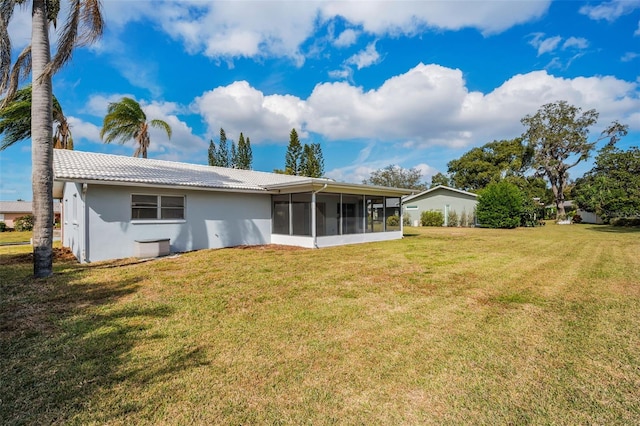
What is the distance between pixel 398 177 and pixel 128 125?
1802 inches

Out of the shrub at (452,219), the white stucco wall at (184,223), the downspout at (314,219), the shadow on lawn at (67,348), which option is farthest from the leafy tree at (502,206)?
the shadow on lawn at (67,348)

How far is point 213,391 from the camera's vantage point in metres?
2.60

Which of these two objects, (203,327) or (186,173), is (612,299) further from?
(186,173)

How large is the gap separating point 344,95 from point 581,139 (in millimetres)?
30599

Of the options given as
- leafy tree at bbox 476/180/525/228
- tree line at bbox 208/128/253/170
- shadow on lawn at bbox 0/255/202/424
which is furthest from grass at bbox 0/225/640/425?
tree line at bbox 208/128/253/170

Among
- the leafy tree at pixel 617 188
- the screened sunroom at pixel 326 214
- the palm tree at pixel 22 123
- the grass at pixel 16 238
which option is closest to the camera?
the screened sunroom at pixel 326 214

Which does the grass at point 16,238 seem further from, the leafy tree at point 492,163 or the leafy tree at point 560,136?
the leafy tree at point 560,136

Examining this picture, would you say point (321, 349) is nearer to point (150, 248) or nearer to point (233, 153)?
point (150, 248)

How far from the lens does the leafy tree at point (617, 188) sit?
1786cm

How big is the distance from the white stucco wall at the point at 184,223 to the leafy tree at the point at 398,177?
44115 mm

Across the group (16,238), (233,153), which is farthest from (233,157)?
(16,238)

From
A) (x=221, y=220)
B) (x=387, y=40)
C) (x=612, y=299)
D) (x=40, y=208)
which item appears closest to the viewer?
(x=612, y=299)

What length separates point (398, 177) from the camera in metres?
55.7

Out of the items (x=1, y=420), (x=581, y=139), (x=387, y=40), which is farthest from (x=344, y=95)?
(x=581, y=139)
